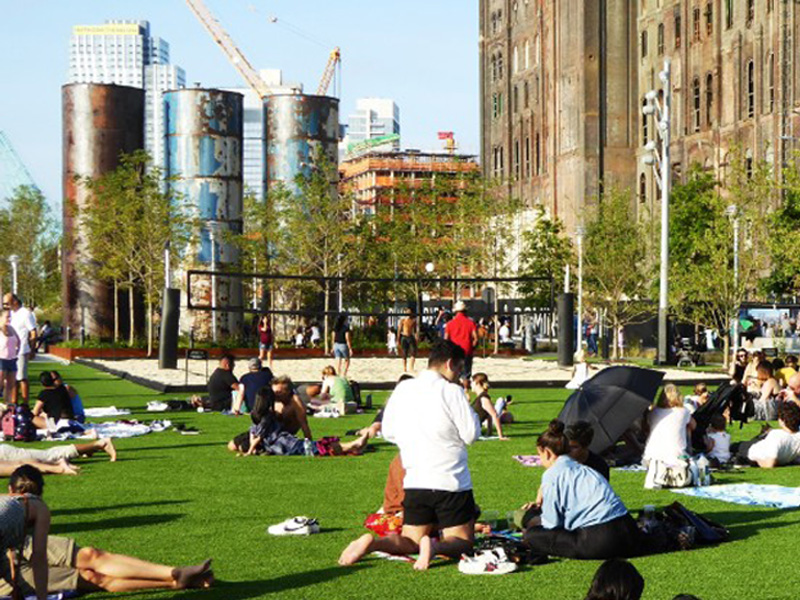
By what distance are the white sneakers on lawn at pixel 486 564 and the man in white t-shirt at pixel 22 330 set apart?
1604 cm

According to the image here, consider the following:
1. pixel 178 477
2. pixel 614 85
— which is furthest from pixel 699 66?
pixel 178 477

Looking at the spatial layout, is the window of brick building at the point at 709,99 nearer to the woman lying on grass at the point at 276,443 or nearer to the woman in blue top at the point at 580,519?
the woman lying on grass at the point at 276,443

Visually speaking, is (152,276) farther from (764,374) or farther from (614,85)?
(764,374)

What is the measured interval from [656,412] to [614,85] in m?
70.3

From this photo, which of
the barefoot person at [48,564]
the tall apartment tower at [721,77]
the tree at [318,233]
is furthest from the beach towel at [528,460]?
the tree at [318,233]

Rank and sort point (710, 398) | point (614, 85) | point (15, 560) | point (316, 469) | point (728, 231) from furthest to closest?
point (614, 85), point (728, 231), point (710, 398), point (316, 469), point (15, 560)

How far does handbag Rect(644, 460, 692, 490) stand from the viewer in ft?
48.4

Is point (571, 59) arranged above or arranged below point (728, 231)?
above

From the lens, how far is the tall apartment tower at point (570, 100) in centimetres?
8344

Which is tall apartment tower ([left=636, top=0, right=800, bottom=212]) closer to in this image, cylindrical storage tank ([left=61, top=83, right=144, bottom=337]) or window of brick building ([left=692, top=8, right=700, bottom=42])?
window of brick building ([left=692, top=8, right=700, bottom=42])

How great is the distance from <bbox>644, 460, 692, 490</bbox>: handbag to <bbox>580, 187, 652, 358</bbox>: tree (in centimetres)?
4388

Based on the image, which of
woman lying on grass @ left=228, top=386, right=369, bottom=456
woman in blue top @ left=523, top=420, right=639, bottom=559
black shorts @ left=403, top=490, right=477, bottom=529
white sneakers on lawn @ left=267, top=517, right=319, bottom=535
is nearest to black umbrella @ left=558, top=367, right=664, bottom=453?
woman lying on grass @ left=228, top=386, right=369, bottom=456

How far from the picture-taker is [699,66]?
74.5m

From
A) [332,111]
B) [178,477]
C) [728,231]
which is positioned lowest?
[178,477]
